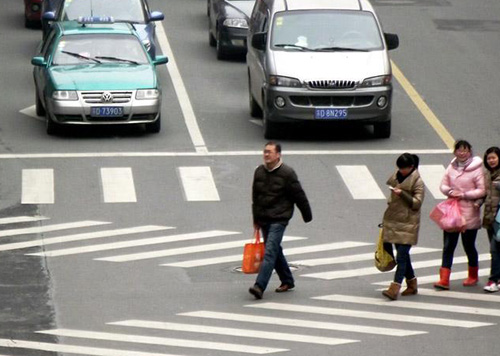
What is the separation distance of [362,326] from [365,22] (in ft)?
39.3

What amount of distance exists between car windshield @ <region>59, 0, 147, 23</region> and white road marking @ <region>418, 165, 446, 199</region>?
9.14 meters

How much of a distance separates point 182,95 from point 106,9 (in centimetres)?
317

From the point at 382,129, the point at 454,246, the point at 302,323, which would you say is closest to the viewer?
the point at 302,323

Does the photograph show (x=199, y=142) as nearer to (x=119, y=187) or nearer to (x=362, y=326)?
(x=119, y=187)

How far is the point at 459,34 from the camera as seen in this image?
112 ft

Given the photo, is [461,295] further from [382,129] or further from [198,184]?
[382,129]

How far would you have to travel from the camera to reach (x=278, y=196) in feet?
51.6

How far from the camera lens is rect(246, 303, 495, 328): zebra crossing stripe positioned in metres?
14.6

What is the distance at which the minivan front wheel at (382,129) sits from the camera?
24891 millimetres

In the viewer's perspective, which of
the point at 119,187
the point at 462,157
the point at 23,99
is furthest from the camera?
the point at 23,99

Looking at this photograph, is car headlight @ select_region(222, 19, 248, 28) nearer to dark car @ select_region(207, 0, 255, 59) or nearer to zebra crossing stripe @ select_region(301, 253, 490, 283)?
dark car @ select_region(207, 0, 255, 59)

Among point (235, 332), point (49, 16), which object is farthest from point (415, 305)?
point (49, 16)

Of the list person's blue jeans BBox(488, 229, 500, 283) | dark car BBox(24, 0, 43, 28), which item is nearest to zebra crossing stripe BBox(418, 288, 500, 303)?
person's blue jeans BBox(488, 229, 500, 283)

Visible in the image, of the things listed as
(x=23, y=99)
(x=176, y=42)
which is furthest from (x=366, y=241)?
(x=176, y=42)
